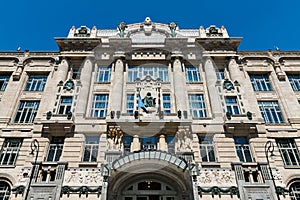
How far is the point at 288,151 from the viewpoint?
970 inches

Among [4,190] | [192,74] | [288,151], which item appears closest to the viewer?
[4,190]

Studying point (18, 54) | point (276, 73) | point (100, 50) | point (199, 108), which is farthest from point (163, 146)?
point (18, 54)

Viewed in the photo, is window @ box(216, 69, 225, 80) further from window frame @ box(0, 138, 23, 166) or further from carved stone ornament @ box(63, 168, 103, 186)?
window frame @ box(0, 138, 23, 166)

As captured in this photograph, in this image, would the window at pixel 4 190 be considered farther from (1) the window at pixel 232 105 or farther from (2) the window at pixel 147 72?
(1) the window at pixel 232 105

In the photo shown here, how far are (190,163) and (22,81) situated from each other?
2170 cm

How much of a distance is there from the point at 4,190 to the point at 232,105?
23.5 m

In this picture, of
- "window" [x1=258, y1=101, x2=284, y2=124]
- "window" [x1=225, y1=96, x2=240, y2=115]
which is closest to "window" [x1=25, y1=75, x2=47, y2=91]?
"window" [x1=225, y1=96, x2=240, y2=115]

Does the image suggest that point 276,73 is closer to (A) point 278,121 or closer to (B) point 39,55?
(A) point 278,121

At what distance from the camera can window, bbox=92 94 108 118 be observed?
27.0 metres

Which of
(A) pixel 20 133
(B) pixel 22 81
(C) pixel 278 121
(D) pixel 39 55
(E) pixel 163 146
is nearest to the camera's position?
(E) pixel 163 146

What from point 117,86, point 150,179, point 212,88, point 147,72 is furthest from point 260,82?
point 150,179

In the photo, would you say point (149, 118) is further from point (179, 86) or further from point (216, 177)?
point (216, 177)

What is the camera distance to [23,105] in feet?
92.2

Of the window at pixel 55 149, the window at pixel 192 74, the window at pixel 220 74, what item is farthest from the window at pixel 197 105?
the window at pixel 55 149
